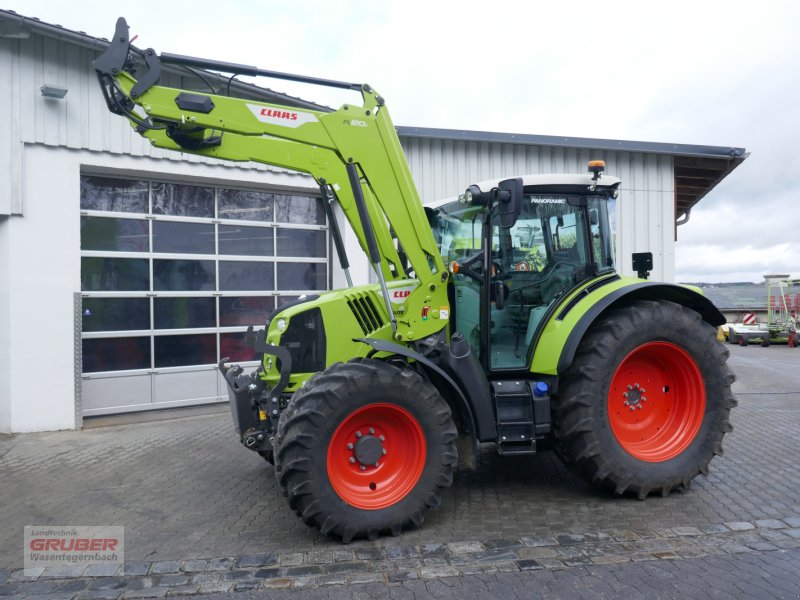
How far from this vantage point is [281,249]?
9555mm

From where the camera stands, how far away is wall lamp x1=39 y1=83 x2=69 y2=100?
7352 millimetres

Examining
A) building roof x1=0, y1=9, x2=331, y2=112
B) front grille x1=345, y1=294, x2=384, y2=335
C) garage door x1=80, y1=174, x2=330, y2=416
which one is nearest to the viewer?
front grille x1=345, y1=294, x2=384, y2=335

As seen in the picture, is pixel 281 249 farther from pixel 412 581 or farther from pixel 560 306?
pixel 412 581

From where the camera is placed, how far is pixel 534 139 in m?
10.3

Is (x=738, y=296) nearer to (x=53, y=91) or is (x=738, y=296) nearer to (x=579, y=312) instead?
(x=579, y=312)

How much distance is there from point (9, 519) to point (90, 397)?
3550 mm

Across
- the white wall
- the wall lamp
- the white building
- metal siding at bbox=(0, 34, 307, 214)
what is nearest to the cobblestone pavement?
the white wall

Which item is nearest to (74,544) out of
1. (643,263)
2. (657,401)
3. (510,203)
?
(510,203)

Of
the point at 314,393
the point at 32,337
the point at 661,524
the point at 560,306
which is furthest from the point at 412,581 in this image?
the point at 32,337

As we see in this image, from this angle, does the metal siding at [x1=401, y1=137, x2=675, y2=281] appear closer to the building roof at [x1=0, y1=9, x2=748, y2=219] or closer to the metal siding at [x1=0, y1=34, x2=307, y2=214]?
the building roof at [x1=0, y1=9, x2=748, y2=219]

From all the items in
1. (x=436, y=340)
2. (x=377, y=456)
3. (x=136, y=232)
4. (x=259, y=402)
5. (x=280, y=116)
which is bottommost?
(x=377, y=456)

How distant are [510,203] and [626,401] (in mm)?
2020

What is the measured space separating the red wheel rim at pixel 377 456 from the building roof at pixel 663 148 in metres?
6.27

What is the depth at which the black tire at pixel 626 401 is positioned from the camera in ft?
15.3
